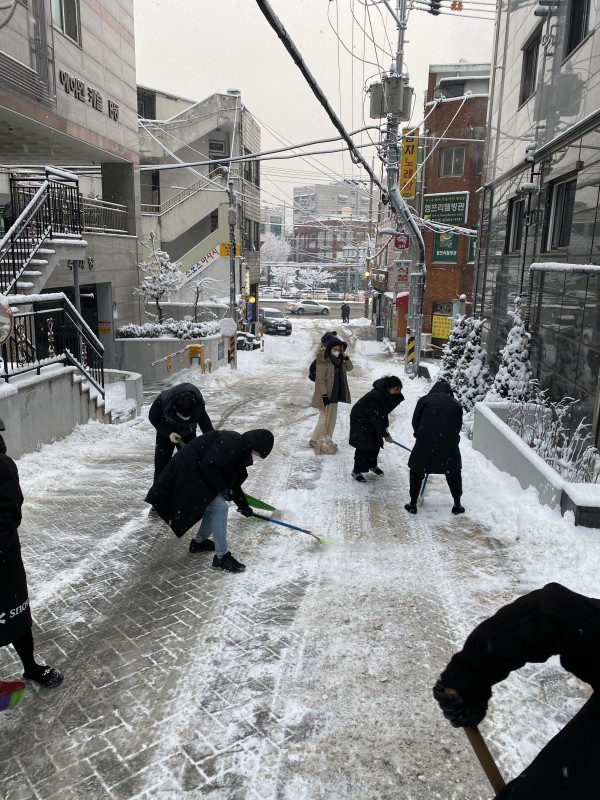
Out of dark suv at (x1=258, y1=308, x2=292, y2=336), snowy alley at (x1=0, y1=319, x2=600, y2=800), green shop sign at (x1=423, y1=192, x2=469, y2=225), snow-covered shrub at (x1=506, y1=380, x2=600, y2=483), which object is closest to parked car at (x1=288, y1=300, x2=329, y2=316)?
dark suv at (x1=258, y1=308, x2=292, y2=336)

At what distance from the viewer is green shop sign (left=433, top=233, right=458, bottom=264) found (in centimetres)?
2753

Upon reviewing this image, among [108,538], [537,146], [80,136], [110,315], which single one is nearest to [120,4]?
[80,136]

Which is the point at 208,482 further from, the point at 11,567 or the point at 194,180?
the point at 194,180

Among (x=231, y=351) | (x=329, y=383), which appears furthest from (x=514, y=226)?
(x=231, y=351)

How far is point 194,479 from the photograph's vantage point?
15.8 ft

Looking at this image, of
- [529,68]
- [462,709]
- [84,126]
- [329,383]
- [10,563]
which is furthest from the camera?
[84,126]

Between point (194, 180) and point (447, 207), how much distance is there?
1338cm

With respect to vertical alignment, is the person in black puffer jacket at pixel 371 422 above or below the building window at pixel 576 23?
below

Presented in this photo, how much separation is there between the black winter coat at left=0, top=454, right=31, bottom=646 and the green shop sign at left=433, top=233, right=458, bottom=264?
26740mm

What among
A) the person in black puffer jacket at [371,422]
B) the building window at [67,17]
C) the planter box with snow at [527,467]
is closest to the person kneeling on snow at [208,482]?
the person in black puffer jacket at [371,422]

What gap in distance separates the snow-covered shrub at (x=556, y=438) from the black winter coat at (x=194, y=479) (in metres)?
3.80

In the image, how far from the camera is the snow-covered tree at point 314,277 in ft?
280

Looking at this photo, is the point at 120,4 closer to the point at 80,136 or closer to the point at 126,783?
the point at 80,136

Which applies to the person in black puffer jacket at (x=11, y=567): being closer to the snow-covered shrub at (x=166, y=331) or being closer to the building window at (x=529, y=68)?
the building window at (x=529, y=68)
